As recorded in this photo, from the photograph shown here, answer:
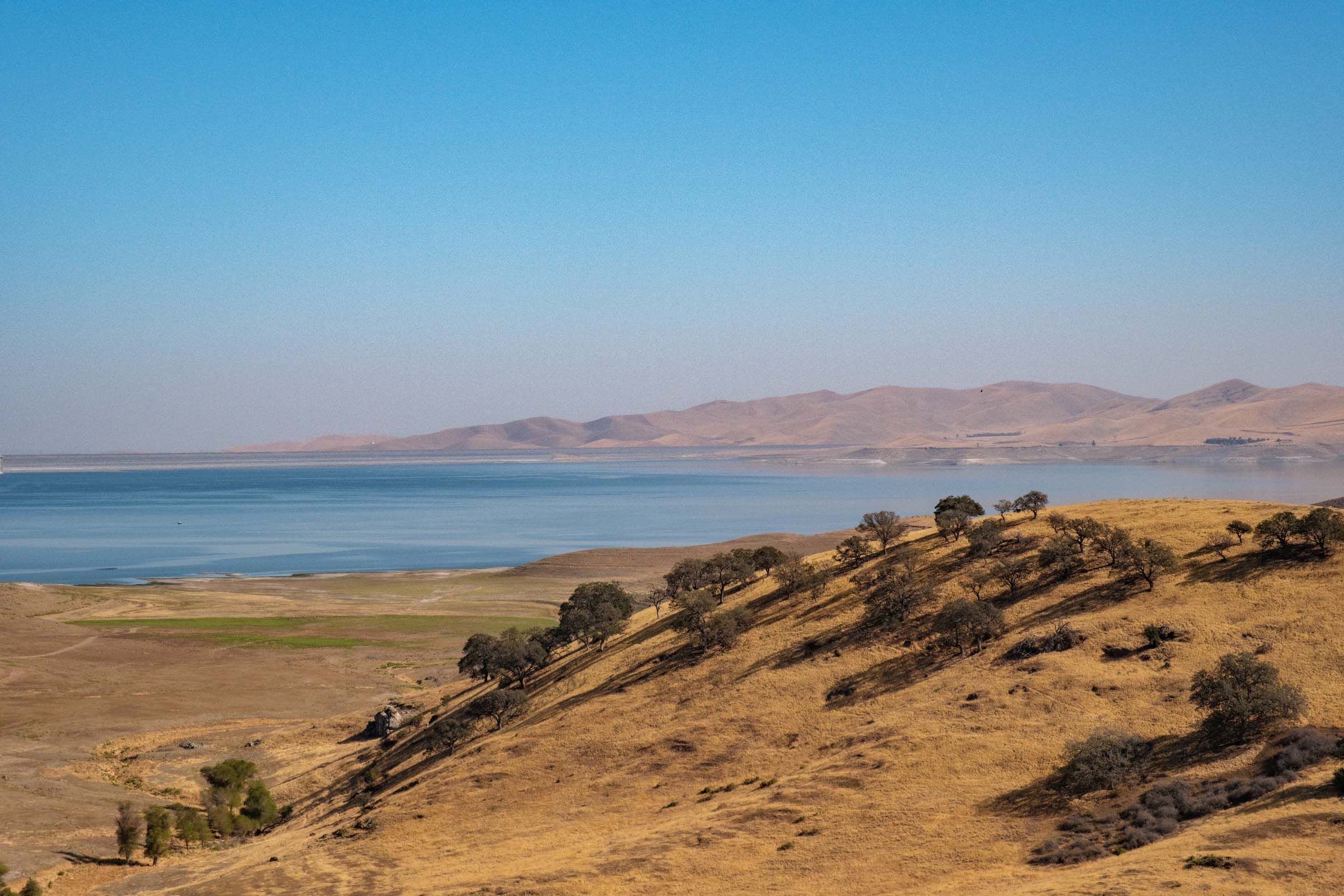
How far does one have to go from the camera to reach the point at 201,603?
87.1 metres

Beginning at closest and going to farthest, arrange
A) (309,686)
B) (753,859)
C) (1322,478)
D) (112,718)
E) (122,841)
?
(753,859), (122,841), (112,718), (309,686), (1322,478)

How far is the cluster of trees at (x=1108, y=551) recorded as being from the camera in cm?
3697

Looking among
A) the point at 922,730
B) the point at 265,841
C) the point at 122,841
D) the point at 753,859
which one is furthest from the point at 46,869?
the point at 922,730

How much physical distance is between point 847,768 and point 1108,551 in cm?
1728

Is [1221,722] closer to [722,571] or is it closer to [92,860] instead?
[722,571]

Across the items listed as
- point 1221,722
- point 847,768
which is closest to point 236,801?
point 847,768

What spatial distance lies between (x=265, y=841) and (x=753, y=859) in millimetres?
19312

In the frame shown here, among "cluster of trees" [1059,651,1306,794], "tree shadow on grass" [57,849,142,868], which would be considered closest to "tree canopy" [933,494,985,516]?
"cluster of trees" [1059,651,1306,794]

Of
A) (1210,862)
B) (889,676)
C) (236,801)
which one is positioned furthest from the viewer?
(236,801)

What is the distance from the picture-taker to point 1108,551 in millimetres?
39281

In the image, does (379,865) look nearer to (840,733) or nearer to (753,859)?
(753,859)

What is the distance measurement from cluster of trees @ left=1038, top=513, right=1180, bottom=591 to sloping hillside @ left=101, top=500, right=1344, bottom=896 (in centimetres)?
68

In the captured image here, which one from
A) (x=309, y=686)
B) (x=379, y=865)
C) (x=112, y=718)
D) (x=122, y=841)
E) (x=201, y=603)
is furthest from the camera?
(x=201, y=603)

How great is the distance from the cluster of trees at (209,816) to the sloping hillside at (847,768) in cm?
142
